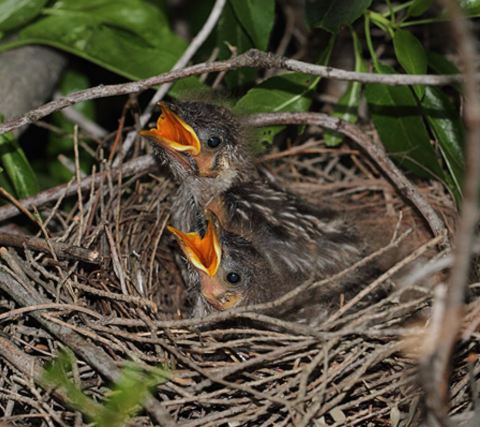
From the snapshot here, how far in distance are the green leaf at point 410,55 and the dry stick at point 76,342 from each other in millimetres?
1299

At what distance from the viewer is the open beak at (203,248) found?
2451 mm

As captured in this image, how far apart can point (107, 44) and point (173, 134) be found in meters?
0.51

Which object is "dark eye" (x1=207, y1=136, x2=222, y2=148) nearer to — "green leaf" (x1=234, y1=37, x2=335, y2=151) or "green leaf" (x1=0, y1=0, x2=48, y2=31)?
"green leaf" (x1=234, y1=37, x2=335, y2=151)

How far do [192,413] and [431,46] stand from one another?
1.92 meters

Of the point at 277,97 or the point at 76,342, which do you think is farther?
the point at 277,97

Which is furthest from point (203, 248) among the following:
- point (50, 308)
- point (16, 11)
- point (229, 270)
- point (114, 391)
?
point (16, 11)

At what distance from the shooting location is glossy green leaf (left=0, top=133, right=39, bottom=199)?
8.98 ft

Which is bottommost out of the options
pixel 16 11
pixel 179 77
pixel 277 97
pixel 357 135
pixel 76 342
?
pixel 76 342

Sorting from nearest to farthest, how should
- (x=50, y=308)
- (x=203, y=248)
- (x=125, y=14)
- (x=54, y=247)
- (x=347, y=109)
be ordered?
(x=50, y=308)
(x=54, y=247)
(x=203, y=248)
(x=347, y=109)
(x=125, y=14)

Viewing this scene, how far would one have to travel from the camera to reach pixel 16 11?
9.71 ft

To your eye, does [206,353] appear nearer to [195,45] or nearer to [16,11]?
[195,45]

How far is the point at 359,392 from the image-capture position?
2162 millimetres

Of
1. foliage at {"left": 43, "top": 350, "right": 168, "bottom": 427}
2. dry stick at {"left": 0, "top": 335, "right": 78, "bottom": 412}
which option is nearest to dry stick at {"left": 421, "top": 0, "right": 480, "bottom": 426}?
foliage at {"left": 43, "top": 350, "right": 168, "bottom": 427}

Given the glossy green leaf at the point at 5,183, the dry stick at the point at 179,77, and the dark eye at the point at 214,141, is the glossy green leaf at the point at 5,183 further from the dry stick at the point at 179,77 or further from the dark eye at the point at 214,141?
the dark eye at the point at 214,141
